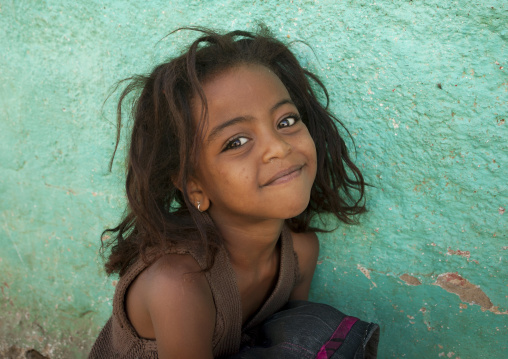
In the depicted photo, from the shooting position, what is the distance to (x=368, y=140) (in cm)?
147

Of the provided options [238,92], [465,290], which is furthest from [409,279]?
[238,92]

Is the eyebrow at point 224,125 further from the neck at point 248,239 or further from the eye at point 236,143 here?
the neck at point 248,239

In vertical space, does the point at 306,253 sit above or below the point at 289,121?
below

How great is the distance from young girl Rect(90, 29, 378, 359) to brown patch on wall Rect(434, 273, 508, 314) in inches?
11.0

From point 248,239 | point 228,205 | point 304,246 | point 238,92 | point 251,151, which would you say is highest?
point 238,92

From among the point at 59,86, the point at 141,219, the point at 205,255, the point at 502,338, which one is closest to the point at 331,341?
the point at 205,255

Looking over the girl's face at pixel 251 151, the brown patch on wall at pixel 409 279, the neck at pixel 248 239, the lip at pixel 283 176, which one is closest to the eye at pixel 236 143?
the girl's face at pixel 251 151

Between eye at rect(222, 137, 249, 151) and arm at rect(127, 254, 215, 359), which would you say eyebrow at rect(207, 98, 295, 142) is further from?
arm at rect(127, 254, 215, 359)

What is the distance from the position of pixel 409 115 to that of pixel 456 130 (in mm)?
137

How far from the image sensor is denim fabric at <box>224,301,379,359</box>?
4.39 feet

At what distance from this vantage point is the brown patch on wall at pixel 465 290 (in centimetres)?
144

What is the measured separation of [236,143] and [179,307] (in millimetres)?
475

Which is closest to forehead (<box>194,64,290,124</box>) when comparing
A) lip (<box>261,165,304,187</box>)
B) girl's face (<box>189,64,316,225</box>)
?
girl's face (<box>189,64,316,225</box>)

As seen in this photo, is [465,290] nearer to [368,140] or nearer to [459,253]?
[459,253]
